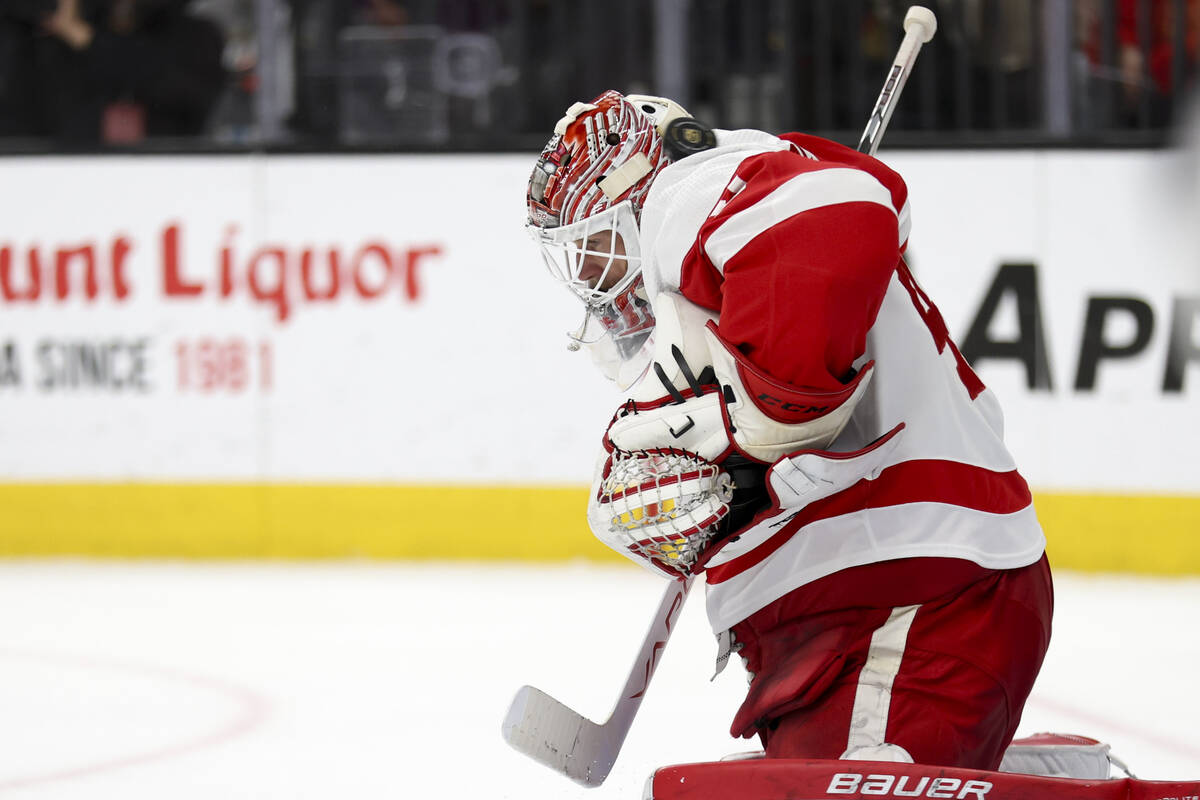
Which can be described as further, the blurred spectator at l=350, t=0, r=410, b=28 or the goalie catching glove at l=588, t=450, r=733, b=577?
the blurred spectator at l=350, t=0, r=410, b=28

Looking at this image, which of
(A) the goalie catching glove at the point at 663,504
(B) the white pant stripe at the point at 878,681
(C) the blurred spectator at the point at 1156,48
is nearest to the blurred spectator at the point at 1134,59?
(C) the blurred spectator at the point at 1156,48

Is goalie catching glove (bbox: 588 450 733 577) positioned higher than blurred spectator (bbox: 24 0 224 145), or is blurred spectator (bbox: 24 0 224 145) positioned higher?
blurred spectator (bbox: 24 0 224 145)

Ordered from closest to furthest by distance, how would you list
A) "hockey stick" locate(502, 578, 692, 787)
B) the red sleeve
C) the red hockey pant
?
1. the red sleeve
2. the red hockey pant
3. "hockey stick" locate(502, 578, 692, 787)

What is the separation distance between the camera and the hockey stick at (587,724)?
1.59 metres

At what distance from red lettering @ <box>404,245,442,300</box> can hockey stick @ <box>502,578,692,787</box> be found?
260 cm

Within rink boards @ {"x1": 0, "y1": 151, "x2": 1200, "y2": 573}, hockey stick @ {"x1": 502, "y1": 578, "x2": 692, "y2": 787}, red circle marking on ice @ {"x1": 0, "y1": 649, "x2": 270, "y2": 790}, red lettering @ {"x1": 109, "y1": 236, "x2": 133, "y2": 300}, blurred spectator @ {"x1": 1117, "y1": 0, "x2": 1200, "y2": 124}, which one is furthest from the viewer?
red lettering @ {"x1": 109, "y1": 236, "x2": 133, "y2": 300}

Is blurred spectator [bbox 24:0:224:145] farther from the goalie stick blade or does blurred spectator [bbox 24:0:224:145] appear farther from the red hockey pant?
the red hockey pant

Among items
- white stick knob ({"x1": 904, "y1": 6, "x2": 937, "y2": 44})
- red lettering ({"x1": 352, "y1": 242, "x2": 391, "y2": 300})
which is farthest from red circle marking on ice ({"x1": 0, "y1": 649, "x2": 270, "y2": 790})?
white stick knob ({"x1": 904, "y1": 6, "x2": 937, "y2": 44})

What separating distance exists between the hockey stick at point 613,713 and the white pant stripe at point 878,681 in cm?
24

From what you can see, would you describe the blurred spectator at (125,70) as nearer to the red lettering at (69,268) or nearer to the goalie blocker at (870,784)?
the red lettering at (69,268)

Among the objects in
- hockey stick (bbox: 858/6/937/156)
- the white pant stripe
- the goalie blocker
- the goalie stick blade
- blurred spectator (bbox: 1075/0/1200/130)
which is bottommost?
the goalie stick blade

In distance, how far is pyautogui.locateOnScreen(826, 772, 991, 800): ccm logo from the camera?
1.23 metres

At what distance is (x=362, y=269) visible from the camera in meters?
4.19

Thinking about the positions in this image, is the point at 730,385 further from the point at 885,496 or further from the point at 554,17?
the point at 554,17
